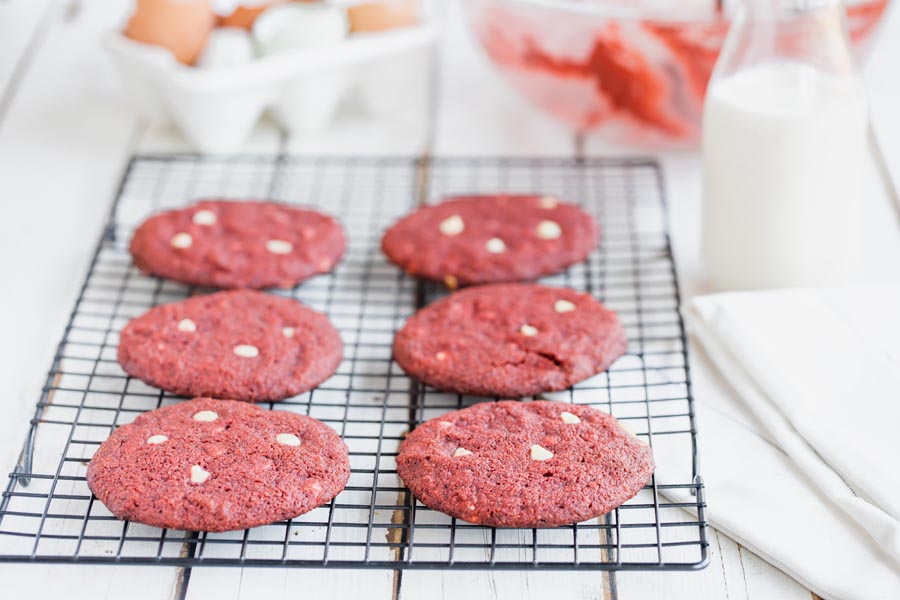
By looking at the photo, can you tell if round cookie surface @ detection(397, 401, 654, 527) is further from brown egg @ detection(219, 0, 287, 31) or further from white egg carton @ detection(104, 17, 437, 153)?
brown egg @ detection(219, 0, 287, 31)

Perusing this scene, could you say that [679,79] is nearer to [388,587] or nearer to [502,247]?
[502,247]

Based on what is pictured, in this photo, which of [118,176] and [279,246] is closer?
[279,246]

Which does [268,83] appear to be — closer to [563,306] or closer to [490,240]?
[490,240]

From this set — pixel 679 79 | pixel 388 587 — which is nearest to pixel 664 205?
pixel 679 79

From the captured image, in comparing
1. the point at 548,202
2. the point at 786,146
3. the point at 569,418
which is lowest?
the point at 548,202

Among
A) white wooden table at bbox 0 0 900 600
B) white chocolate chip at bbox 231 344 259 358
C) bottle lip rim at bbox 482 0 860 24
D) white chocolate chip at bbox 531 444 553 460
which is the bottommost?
white wooden table at bbox 0 0 900 600

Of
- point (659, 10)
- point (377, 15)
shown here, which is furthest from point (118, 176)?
point (659, 10)

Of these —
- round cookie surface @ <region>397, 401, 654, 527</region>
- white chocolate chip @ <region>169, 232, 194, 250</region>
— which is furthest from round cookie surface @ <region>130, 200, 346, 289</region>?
round cookie surface @ <region>397, 401, 654, 527</region>

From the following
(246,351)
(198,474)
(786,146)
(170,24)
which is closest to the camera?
(198,474)
